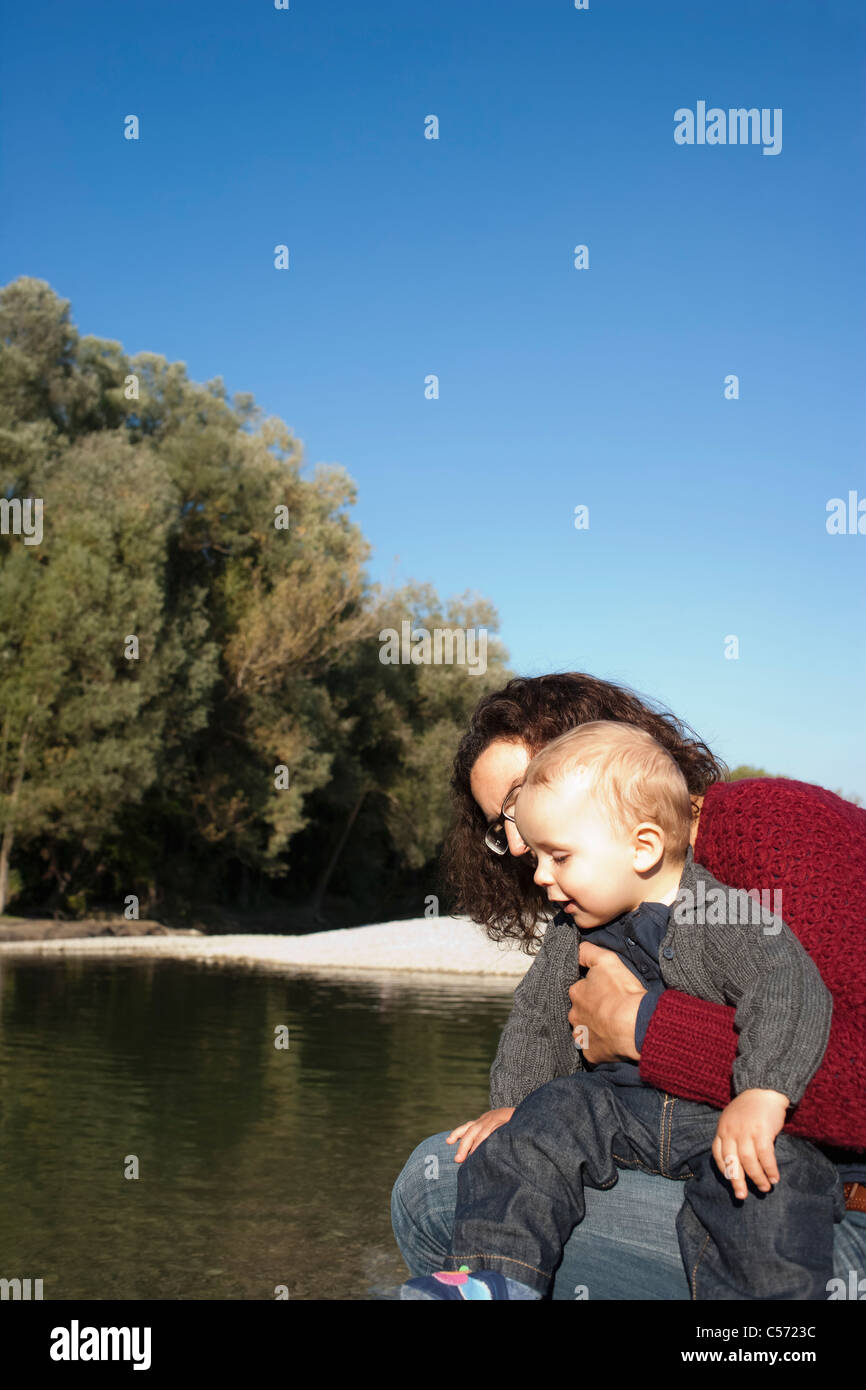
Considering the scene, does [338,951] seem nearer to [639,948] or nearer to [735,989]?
[639,948]

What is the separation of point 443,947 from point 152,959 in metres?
4.36

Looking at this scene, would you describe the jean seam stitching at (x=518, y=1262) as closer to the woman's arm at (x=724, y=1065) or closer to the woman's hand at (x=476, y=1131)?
the woman's hand at (x=476, y=1131)

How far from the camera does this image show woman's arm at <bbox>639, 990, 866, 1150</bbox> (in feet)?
5.83

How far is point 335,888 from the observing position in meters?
34.5

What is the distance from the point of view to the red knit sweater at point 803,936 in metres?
1.79

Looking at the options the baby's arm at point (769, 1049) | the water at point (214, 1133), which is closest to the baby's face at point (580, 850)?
the baby's arm at point (769, 1049)

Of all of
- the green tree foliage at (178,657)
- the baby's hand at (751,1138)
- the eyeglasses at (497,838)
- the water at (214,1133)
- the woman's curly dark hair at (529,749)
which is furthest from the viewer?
the green tree foliage at (178,657)

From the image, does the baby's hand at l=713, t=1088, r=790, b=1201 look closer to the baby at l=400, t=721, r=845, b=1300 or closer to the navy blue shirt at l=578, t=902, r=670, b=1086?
the baby at l=400, t=721, r=845, b=1300

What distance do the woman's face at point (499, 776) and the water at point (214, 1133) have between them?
2.10 metres

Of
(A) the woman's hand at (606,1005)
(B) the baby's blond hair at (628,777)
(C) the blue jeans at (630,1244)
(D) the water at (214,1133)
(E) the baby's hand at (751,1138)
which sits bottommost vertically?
(D) the water at (214,1133)

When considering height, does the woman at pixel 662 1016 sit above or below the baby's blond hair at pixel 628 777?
below
